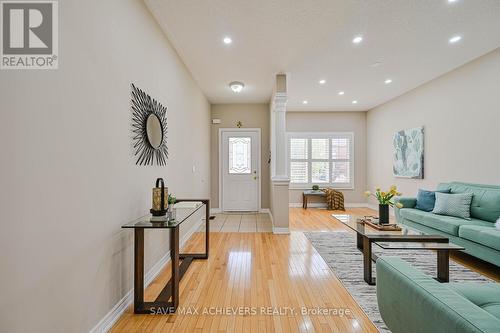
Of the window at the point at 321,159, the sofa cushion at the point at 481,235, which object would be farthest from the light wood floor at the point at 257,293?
the window at the point at 321,159

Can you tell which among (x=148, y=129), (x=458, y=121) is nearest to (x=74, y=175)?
(x=148, y=129)

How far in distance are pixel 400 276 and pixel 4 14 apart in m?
2.33

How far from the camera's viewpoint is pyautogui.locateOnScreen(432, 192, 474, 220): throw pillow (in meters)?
3.46

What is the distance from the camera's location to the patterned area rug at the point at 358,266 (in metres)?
2.17

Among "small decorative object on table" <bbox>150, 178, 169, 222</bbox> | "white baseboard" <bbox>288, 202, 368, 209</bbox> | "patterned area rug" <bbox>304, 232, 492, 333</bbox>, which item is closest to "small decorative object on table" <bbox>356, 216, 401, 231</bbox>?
"patterned area rug" <bbox>304, 232, 492, 333</bbox>

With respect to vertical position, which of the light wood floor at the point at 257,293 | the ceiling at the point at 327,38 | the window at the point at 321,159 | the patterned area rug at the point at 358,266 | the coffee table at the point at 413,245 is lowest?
the light wood floor at the point at 257,293

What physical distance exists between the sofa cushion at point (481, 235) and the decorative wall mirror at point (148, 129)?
3.70m

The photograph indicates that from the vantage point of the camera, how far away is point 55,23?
1.40 meters

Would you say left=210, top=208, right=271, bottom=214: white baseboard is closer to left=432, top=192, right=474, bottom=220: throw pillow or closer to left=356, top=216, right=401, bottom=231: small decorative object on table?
left=356, top=216, right=401, bottom=231: small decorative object on table

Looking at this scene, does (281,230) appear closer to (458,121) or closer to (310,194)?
(310,194)

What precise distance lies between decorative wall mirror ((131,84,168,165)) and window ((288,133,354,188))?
4960 mm

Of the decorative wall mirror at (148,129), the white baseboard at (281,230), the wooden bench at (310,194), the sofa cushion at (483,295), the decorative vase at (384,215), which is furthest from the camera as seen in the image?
the wooden bench at (310,194)

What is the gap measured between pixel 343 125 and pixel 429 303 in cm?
691

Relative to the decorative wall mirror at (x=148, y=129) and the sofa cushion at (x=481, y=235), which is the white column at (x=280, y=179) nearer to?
the decorative wall mirror at (x=148, y=129)
